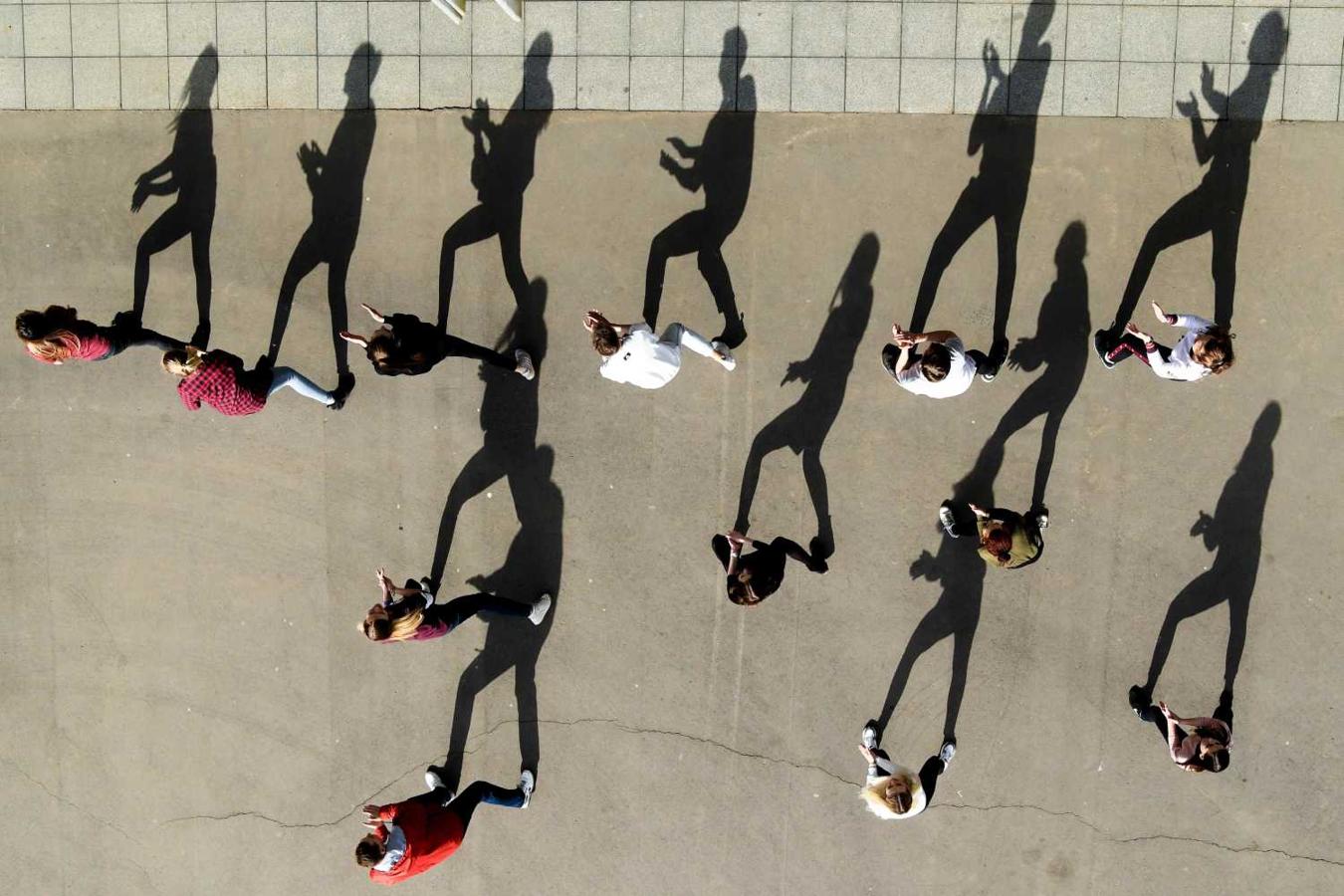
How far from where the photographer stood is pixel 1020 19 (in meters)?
5.46

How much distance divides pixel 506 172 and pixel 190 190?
2.42m

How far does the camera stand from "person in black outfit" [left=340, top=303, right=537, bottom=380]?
482cm

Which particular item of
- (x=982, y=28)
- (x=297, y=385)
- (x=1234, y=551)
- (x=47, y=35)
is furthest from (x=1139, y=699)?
(x=47, y=35)

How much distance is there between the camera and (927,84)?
5.51 metres

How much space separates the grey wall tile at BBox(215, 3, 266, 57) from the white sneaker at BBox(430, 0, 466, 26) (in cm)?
136

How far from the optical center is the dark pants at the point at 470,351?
524 centimetres

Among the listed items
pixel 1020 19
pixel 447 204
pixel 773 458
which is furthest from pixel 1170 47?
pixel 447 204

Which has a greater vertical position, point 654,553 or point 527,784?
point 654,553

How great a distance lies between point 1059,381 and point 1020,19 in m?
2.55

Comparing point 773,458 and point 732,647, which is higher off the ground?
point 773,458

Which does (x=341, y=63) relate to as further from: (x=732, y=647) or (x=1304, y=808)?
(x=1304, y=808)

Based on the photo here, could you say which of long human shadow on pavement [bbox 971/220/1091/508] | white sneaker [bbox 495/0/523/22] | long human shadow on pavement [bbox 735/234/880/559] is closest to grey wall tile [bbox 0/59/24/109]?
white sneaker [bbox 495/0/523/22]

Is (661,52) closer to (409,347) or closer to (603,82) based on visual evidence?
(603,82)

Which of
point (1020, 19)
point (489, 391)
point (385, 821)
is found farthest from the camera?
point (489, 391)
